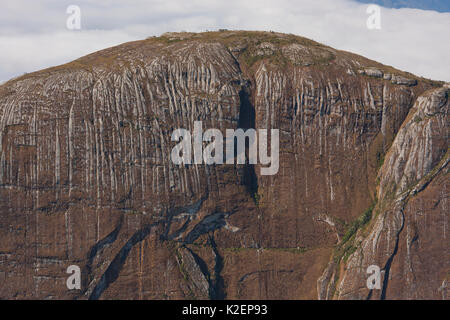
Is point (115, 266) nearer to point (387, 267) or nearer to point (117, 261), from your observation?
point (117, 261)

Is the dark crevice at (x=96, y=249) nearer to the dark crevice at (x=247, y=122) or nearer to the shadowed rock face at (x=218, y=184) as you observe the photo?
the shadowed rock face at (x=218, y=184)

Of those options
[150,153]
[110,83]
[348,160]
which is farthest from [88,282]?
[348,160]

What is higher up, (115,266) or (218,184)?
(218,184)

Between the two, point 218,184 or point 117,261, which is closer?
point 117,261

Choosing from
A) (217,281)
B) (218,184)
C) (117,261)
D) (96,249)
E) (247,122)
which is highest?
(247,122)

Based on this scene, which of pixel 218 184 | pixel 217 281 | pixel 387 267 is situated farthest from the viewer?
pixel 218 184

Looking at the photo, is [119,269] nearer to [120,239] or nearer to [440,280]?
[120,239]

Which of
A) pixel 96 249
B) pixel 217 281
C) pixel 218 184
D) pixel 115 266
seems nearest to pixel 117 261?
pixel 115 266

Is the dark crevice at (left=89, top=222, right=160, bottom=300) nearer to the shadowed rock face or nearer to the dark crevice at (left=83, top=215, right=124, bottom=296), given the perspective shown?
the shadowed rock face
